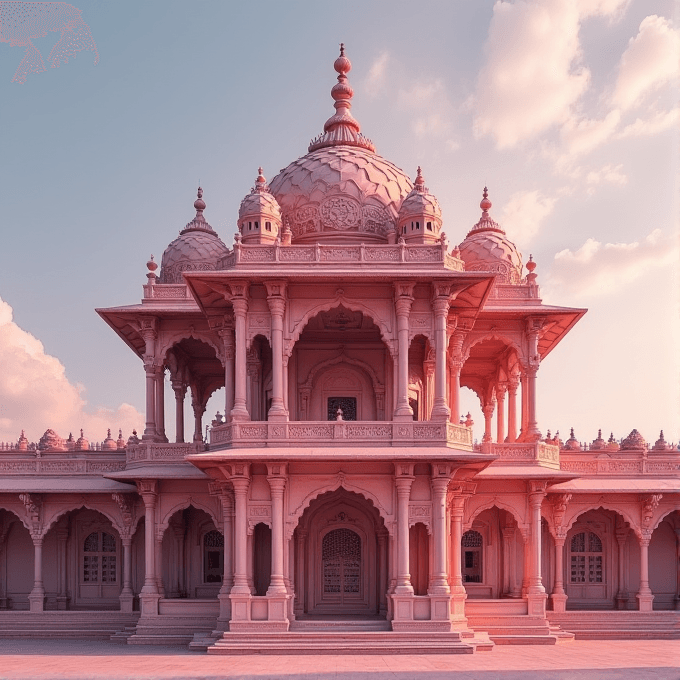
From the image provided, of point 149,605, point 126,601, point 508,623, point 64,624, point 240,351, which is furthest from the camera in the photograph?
point 126,601

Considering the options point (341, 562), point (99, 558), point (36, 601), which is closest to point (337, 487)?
point (341, 562)

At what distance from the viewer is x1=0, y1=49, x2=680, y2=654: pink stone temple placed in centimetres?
2273

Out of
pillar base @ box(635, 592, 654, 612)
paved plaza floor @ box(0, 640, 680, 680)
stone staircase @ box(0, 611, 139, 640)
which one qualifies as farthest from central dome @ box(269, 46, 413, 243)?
pillar base @ box(635, 592, 654, 612)

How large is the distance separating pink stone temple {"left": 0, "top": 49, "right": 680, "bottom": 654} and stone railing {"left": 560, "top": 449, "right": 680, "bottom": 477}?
0.22 feet

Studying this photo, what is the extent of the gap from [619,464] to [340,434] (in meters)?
10.4

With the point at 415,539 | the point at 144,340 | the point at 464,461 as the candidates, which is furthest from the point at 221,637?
the point at 144,340

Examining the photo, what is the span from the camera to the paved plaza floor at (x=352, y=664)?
17.6 m

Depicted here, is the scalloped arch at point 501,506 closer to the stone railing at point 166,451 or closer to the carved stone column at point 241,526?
the carved stone column at point 241,526

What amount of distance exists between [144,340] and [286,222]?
5.50 metres

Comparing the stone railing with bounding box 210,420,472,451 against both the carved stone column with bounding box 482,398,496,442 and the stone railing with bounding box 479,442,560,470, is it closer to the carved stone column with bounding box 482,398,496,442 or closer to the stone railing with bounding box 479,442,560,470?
the stone railing with bounding box 479,442,560,470

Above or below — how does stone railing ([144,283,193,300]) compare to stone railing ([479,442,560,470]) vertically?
above

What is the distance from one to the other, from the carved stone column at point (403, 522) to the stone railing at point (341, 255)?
521 cm

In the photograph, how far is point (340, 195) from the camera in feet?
89.1

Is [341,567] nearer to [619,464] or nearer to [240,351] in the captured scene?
[240,351]
